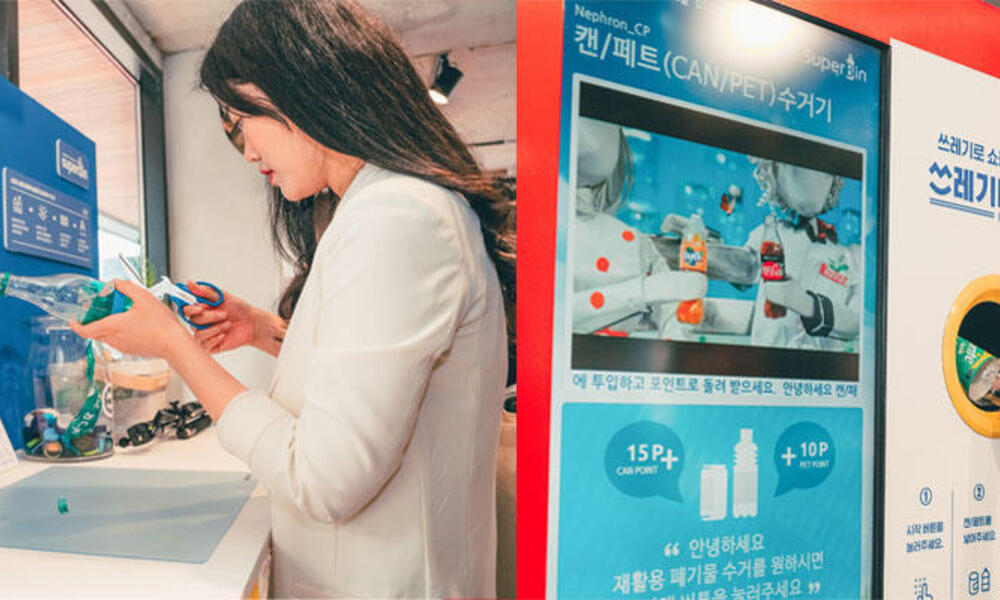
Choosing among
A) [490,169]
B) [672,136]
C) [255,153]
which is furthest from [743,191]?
[255,153]

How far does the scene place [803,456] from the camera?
4.93ft

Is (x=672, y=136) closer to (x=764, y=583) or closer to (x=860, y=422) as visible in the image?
(x=860, y=422)

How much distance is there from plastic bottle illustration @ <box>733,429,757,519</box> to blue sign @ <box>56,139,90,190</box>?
1406 millimetres

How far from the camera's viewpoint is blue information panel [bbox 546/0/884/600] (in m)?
1.29

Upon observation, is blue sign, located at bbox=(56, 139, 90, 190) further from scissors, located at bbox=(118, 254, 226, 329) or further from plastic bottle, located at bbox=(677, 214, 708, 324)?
plastic bottle, located at bbox=(677, 214, 708, 324)

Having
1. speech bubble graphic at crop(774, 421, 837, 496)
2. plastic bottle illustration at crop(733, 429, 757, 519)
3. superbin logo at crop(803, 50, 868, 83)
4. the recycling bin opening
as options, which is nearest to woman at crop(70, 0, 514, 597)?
plastic bottle illustration at crop(733, 429, 757, 519)

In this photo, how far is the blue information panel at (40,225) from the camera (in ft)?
3.92

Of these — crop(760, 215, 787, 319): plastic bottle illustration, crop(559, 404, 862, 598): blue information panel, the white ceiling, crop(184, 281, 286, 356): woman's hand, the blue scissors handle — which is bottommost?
crop(559, 404, 862, 598): blue information panel

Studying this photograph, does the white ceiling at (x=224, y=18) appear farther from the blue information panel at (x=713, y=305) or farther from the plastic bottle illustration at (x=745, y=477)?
the plastic bottle illustration at (x=745, y=477)

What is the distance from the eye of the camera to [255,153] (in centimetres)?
108

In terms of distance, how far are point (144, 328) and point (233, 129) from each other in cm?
35

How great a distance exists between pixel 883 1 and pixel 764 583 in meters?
1.40

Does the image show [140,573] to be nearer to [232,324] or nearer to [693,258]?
[232,324]

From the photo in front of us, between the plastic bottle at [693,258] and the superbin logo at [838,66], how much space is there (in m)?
0.49
